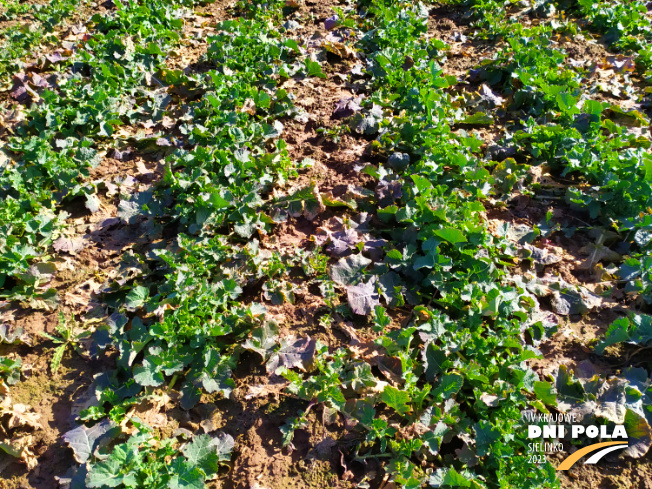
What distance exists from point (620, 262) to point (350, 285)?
7.30ft

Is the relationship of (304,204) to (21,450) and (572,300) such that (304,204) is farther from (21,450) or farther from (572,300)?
(21,450)

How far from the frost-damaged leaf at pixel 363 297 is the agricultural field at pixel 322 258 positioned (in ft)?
0.05

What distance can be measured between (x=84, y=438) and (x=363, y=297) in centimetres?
198

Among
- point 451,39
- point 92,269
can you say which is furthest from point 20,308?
point 451,39

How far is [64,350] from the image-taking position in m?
3.45

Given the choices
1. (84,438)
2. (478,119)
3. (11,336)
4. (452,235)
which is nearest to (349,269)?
(452,235)

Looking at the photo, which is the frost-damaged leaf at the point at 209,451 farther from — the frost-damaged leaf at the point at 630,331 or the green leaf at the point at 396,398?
the frost-damaged leaf at the point at 630,331

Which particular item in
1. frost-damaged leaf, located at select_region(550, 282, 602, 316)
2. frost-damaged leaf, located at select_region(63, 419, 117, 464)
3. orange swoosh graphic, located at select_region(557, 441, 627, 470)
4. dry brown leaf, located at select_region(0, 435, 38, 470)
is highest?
frost-damaged leaf, located at select_region(550, 282, 602, 316)

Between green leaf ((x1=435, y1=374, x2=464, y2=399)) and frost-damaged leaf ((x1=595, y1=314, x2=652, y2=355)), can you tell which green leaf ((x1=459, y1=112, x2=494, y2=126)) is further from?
green leaf ((x1=435, y1=374, x2=464, y2=399))

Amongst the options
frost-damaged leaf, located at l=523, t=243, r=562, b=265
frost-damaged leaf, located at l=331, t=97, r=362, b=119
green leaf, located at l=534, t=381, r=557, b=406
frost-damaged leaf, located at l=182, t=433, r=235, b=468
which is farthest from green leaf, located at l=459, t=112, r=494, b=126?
frost-damaged leaf, located at l=182, t=433, r=235, b=468

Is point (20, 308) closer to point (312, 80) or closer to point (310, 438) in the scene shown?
point (310, 438)

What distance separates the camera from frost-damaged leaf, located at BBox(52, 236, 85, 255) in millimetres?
4039

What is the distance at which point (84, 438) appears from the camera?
2.85 metres

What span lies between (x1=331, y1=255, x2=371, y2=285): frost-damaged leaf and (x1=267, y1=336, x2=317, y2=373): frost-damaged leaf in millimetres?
559
